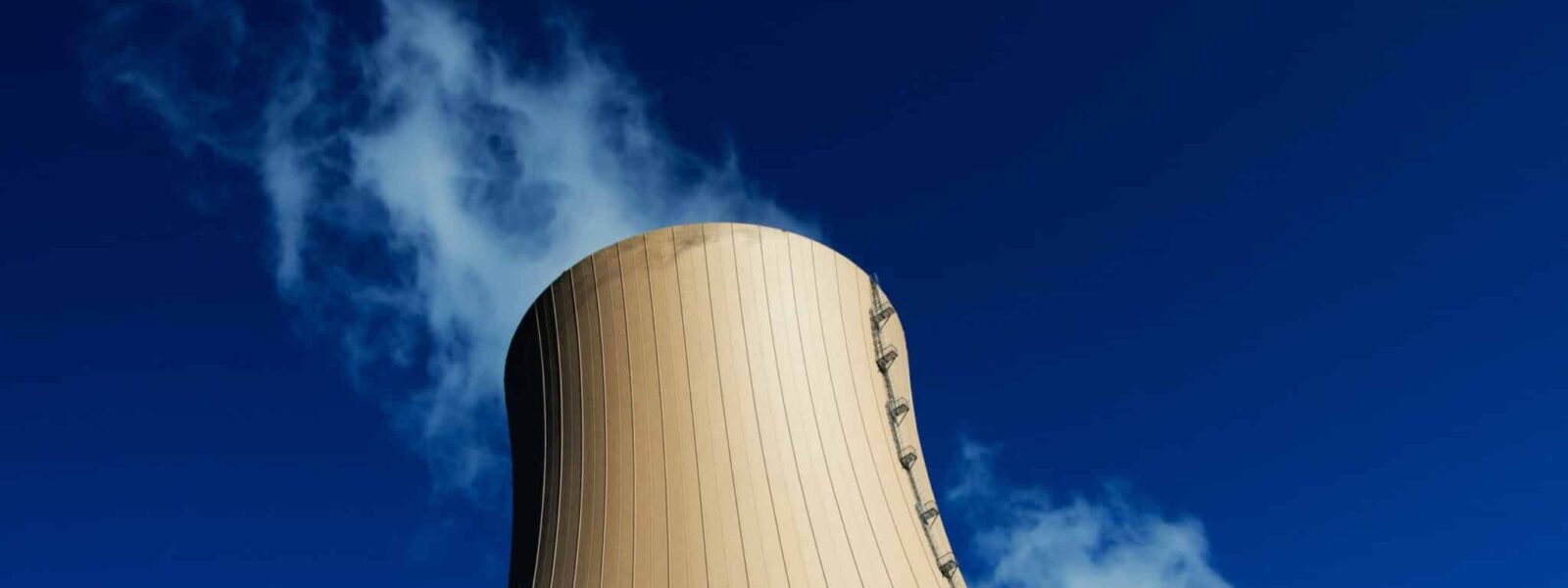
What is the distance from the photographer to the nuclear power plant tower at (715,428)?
9.58 metres

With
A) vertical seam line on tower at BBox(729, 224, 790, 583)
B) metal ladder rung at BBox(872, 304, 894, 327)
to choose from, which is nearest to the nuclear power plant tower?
vertical seam line on tower at BBox(729, 224, 790, 583)

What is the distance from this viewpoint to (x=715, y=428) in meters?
10.0

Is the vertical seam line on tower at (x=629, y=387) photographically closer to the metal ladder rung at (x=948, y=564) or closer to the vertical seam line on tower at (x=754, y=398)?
the vertical seam line on tower at (x=754, y=398)

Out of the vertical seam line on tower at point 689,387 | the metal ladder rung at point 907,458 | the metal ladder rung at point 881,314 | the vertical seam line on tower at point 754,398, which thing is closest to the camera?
the vertical seam line on tower at point 689,387

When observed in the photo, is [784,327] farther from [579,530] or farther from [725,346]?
[579,530]

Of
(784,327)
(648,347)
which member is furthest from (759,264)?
(648,347)

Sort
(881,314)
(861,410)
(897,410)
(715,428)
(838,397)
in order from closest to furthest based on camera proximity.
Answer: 1. (715,428)
2. (838,397)
3. (861,410)
4. (897,410)
5. (881,314)

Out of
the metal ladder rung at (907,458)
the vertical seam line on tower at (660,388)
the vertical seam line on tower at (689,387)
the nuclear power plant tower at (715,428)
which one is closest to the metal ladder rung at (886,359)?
the nuclear power plant tower at (715,428)

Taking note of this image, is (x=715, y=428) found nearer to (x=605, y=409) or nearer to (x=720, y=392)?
(x=720, y=392)

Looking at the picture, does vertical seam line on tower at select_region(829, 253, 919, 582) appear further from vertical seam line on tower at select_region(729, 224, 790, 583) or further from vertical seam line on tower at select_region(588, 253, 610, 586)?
vertical seam line on tower at select_region(588, 253, 610, 586)

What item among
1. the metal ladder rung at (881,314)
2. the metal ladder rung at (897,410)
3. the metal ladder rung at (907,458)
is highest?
the metal ladder rung at (881,314)

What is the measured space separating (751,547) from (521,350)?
3.94 metres

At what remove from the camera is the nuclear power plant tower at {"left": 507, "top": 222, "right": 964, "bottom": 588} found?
9.58 metres

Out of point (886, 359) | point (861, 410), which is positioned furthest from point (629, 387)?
point (886, 359)
